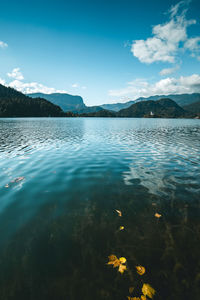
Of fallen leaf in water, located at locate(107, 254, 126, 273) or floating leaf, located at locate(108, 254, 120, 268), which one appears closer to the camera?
fallen leaf in water, located at locate(107, 254, 126, 273)

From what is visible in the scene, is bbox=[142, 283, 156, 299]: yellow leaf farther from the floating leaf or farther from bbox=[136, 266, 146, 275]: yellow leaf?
the floating leaf

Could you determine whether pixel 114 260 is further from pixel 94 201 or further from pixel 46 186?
pixel 46 186

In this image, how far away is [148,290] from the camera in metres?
4.45

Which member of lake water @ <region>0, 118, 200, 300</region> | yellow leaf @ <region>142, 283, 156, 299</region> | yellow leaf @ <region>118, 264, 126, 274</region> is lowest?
lake water @ <region>0, 118, 200, 300</region>

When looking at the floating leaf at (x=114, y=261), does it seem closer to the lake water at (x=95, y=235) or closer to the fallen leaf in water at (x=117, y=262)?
the fallen leaf in water at (x=117, y=262)

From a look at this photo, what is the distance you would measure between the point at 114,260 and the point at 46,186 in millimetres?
8054

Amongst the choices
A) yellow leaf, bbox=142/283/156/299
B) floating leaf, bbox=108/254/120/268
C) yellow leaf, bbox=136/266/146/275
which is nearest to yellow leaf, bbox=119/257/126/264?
floating leaf, bbox=108/254/120/268

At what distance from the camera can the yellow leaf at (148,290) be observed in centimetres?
435

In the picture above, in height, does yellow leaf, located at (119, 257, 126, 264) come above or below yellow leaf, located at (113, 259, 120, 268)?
above

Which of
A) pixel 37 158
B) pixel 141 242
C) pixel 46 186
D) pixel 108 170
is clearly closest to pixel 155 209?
pixel 141 242

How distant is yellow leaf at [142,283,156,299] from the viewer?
14.3ft

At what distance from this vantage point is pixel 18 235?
660 cm

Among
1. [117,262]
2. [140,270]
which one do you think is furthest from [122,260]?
Result: [140,270]

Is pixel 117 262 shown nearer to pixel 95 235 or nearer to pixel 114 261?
pixel 114 261
